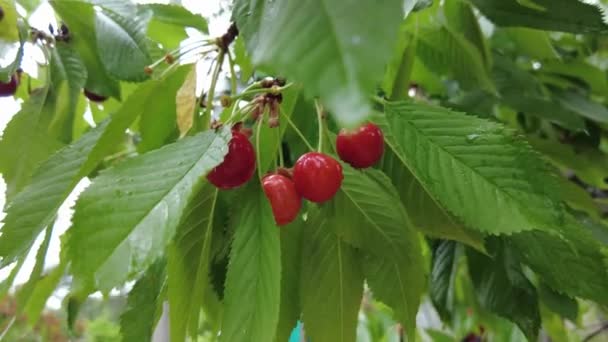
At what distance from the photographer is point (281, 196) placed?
492 millimetres

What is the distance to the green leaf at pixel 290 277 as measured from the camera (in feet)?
1.84

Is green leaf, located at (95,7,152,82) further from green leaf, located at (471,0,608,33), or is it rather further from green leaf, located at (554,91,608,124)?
green leaf, located at (554,91,608,124)

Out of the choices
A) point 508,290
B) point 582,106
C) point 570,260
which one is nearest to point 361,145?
point 570,260

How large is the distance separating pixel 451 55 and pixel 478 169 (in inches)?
17.9

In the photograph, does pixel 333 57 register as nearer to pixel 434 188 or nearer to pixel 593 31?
pixel 434 188

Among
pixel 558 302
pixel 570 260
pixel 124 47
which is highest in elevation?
pixel 124 47

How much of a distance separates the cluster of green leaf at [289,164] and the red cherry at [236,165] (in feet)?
0.08

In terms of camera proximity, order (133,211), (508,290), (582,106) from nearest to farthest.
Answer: (133,211), (508,290), (582,106)

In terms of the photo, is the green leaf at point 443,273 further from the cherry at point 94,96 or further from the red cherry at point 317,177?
the cherry at point 94,96

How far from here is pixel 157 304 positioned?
0.54 m

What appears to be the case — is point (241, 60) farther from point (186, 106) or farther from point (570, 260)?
point (570, 260)

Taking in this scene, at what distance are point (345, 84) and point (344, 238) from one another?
34 cm

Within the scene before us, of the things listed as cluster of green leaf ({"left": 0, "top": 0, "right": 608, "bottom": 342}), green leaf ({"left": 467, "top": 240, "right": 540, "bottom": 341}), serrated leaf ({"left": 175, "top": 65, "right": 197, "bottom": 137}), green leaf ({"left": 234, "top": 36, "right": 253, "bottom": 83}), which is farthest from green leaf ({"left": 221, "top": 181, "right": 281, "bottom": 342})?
green leaf ({"left": 467, "top": 240, "right": 540, "bottom": 341})

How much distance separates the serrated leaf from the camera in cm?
55
